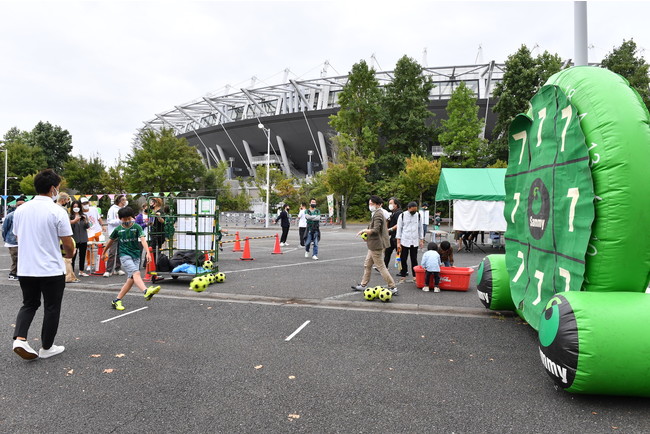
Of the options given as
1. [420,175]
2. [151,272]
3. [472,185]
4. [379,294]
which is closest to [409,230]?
[379,294]

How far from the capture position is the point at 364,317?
596 cm

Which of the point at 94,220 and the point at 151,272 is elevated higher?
the point at 94,220

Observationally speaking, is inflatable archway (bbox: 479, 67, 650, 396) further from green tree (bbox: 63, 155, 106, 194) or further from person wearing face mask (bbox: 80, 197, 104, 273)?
green tree (bbox: 63, 155, 106, 194)

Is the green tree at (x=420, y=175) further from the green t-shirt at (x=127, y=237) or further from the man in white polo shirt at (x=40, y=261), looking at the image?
the man in white polo shirt at (x=40, y=261)

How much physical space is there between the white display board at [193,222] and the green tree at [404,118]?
34489mm

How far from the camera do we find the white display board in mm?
8727

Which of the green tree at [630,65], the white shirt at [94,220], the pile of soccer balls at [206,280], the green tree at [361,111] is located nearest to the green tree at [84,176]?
the green tree at [361,111]

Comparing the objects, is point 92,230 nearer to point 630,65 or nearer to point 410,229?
point 410,229

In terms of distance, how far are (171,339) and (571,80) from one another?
5441 mm

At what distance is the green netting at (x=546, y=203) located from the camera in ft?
12.3

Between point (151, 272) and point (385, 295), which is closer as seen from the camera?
point (385, 295)

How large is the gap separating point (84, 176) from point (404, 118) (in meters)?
37.7

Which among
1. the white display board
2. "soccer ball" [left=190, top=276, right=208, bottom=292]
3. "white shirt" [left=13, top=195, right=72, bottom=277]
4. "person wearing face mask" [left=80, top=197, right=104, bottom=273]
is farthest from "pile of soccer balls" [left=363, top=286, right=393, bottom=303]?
"person wearing face mask" [left=80, top=197, right=104, bottom=273]

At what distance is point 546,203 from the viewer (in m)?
4.48
